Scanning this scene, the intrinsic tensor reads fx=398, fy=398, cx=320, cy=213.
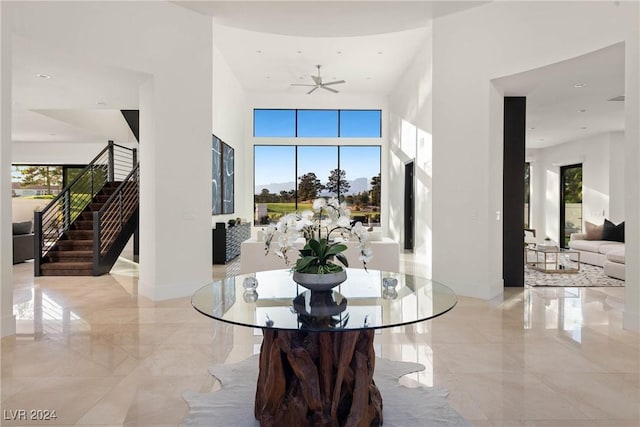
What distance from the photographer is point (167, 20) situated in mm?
4828

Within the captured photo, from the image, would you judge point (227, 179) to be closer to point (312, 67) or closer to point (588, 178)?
point (312, 67)

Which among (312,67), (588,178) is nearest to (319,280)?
(312,67)

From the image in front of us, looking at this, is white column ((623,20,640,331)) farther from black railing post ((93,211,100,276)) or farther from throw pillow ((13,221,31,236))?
throw pillow ((13,221,31,236))

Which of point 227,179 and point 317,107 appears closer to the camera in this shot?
point 227,179

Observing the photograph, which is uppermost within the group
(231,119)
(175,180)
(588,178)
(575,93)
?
(231,119)

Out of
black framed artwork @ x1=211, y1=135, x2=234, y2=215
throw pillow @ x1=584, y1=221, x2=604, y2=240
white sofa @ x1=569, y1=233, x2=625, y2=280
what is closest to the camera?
white sofa @ x1=569, y1=233, x2=625, y2=280

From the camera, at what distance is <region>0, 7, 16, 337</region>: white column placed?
142 inches

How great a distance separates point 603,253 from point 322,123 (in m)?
7.52

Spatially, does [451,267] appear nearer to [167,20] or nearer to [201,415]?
[201,415]

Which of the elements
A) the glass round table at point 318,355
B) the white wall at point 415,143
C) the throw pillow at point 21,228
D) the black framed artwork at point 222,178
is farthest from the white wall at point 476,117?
the throw pillow at point 21,228

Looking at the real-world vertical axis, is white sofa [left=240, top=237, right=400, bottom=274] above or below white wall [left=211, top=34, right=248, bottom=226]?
below

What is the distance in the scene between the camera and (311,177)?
11.7 meters

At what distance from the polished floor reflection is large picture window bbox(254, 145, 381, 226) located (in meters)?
6.81

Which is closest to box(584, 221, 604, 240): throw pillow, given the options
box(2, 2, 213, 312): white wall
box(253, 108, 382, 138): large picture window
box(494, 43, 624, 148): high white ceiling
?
box(494, 43, 624, 148): high white ceiling
